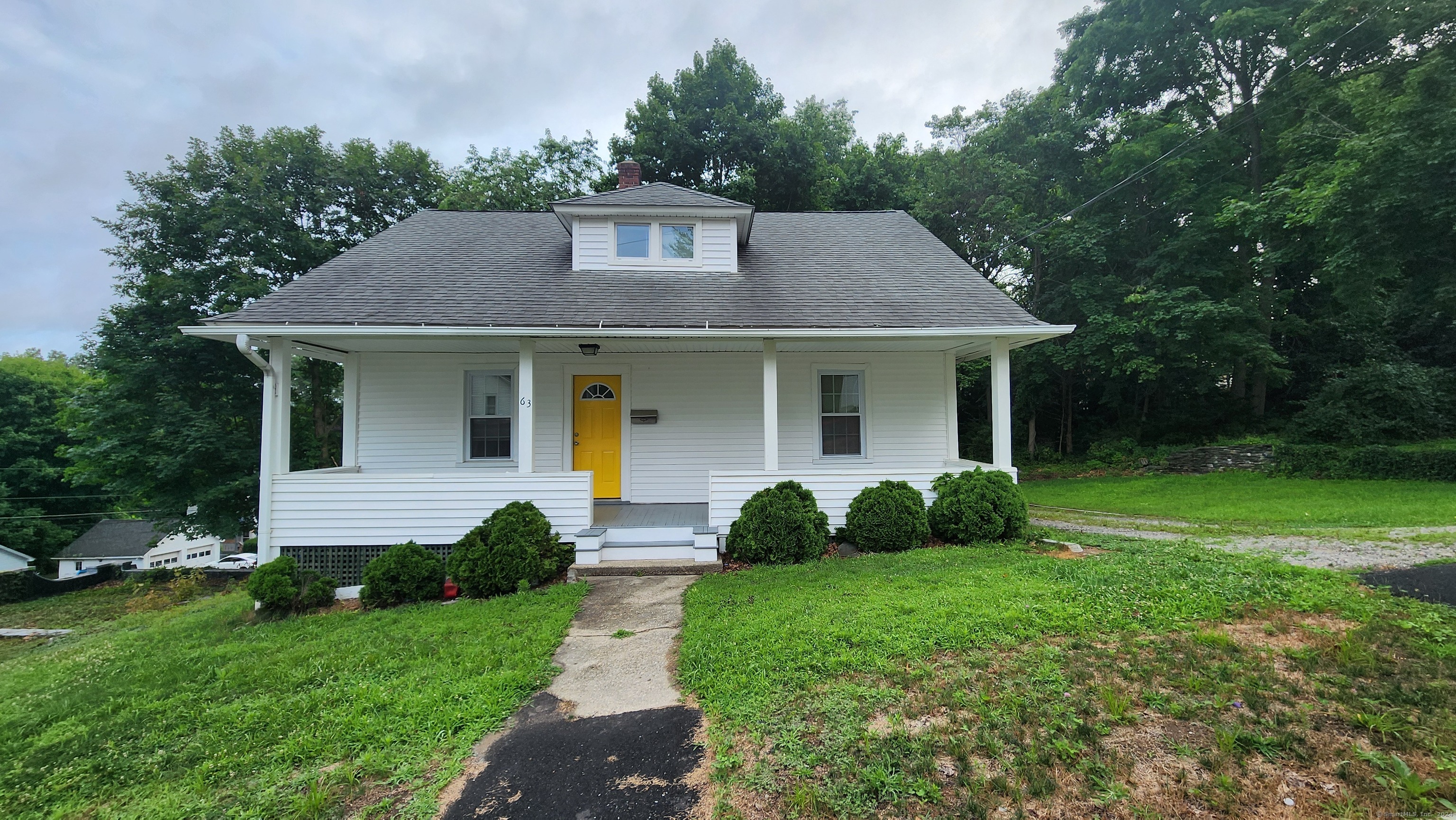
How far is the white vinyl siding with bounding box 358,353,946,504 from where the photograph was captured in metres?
8.73

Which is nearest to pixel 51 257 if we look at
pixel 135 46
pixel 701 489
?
pixel 135 46

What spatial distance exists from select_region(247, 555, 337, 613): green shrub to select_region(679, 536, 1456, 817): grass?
4.74 metres

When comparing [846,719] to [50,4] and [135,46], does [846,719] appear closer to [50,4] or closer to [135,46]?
[50,4]

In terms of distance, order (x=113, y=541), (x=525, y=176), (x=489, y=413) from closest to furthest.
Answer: (x=489, y=413), (x=525, y=176), (x=113, y=541)

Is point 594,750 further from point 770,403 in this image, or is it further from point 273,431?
point 273,431

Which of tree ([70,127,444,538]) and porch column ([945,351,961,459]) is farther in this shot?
tree ([70,127,444,538])

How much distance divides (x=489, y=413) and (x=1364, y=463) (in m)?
19.3

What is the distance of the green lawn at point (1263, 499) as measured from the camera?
848 centimetres

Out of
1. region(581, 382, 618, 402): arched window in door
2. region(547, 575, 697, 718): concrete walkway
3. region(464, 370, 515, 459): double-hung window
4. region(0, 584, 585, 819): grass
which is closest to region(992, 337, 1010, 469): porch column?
region(547, 575, 697, 718): concrete walkway

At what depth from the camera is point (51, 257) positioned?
43.2 meters

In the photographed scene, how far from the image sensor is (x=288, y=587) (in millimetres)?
6234

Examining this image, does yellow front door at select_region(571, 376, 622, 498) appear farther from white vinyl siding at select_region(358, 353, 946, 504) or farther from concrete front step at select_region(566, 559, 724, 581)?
concrete front step at select_region(566, 559, 724, 581)

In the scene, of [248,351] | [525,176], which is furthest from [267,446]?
[525,176]

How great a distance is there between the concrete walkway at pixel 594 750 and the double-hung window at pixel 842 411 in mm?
5521
